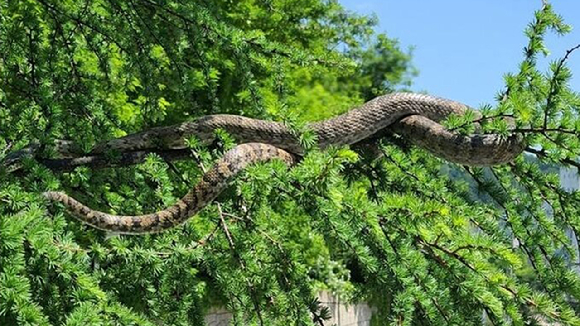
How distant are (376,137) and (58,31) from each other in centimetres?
173

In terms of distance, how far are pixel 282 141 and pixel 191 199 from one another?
1.78 ft

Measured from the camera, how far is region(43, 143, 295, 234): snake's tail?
9.39ft

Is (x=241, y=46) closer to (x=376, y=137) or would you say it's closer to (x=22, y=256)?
(x=376, y=137)

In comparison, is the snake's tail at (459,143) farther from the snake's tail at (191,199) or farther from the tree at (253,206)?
the snake's tail at (191,199)

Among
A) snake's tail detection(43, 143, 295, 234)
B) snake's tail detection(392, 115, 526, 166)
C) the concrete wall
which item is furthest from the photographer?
the concrete wall

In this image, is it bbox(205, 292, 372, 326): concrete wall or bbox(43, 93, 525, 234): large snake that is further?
bbox(205, 292, 372, 326): concrete wall

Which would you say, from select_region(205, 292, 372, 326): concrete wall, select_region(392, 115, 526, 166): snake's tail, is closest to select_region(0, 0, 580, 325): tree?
select_region(392, 115, 526, 166): snake's tail

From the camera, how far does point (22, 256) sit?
2.26 metres

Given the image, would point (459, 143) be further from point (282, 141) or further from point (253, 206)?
point (253, 206)

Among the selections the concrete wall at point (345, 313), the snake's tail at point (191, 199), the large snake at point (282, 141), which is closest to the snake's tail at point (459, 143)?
the large snake at point (282, 141)

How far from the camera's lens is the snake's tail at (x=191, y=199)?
286 centimetres

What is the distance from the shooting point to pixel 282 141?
3369 mm

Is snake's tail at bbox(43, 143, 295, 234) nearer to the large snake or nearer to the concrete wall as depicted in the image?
the large snake

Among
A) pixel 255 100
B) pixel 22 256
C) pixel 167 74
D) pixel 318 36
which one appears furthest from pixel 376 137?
pixel 318 36
